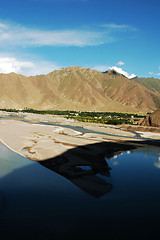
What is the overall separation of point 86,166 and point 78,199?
250 inches

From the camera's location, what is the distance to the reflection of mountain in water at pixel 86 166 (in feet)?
48.3

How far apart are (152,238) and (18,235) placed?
6245 millimetres

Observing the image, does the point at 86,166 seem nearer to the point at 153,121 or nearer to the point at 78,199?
the point at 78,199

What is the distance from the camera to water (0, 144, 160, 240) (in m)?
10.0

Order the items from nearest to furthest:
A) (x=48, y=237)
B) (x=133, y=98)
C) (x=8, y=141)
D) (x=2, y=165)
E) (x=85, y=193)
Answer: (x=48, y=237) → (x=85, y=193) → (x=2, y=165) → (x=8, y=141) → (x=133, y=98)

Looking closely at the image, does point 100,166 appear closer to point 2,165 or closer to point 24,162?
point 24,162

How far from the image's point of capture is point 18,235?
9578 millimetres

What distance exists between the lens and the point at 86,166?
62.5 feet

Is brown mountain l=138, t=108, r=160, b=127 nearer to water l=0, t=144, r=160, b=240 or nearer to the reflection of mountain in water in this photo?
the reflection of mountain in water

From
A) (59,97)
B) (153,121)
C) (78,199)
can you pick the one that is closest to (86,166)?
(78,199)

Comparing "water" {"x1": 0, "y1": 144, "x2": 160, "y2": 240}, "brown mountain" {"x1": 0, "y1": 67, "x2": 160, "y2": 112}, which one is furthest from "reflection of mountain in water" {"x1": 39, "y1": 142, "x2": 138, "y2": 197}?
"brown mountain" {"x1": 0, "y1": 67, "x2": 160, "y2": 112}

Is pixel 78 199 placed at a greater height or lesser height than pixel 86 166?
lesser

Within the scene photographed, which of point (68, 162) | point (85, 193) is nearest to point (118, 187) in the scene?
point (85, 193)

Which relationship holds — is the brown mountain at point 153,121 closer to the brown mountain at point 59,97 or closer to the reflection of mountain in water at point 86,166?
the reflection of mountain in water at point 86,166
